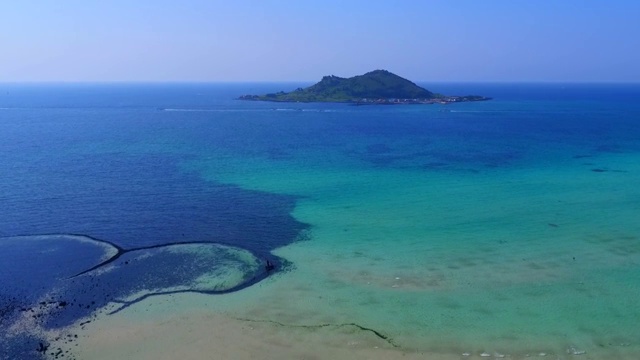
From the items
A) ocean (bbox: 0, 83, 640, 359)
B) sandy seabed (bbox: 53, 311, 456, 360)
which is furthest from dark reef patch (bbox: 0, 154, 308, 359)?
sandy seabed (bbox: 53, 311, 456, 360)

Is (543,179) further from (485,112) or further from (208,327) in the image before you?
(485,112)

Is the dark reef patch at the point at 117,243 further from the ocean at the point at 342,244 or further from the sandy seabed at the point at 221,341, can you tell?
the sandy seabed at the point at 221,341

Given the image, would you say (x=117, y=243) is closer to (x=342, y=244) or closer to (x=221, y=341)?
(x=221, y=341)

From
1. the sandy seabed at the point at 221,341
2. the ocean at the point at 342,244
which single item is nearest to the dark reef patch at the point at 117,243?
the ocean at the point at 342,244

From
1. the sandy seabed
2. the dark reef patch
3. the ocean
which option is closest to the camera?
the sandy seabed

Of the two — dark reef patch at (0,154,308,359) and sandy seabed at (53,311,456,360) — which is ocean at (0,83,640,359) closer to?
dark reef patch at (0,154,308,359)

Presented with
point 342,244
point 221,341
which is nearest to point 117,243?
point 221,341

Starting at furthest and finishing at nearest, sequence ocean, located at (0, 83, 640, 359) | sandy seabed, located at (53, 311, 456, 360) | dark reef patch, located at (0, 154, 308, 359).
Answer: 1. dark reef patch, located at (0, 154, 308, 359)
2. ocean, located at (0, 83, 640, 359)
3. sandy seabed, located at (53, 311, 456, 360)

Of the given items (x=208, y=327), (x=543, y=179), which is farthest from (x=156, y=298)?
(x=543, y=179)
